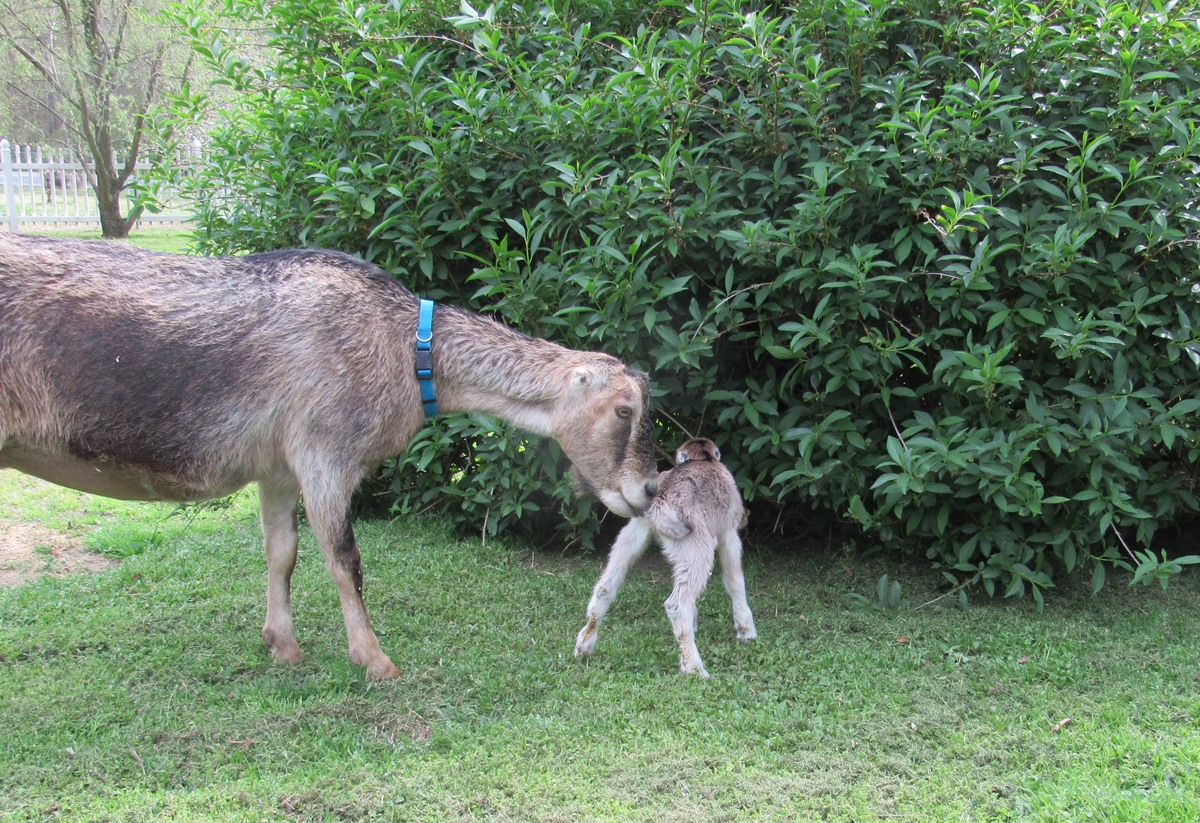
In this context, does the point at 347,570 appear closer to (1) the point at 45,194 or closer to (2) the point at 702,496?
(2) the point at 702,496

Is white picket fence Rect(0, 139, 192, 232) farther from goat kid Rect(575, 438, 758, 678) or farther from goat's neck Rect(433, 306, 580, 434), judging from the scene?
goat kid Rect(575, 438, 758, 678)

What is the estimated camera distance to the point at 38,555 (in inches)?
254

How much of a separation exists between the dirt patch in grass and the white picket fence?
15.9 metres

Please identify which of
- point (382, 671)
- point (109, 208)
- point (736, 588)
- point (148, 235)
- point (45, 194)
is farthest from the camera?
point (148, 235)

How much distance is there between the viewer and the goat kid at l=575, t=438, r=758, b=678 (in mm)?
4590

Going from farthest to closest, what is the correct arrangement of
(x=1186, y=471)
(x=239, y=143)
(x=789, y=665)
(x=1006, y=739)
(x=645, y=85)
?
(x=239, y=143) → (x=1186, y=471) → (x=645, y=85) → (x=789, y=665) → (x=1006, y=739)

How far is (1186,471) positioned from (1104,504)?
112 centimetres

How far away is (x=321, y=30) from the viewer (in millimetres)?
6293

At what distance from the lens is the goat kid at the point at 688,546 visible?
181 inches

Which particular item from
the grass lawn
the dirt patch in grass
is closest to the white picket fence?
the grass lawn

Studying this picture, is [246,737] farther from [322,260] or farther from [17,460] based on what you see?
[322,260]

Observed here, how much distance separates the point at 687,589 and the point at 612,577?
359mm

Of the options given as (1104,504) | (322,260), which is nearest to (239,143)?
(322,260)

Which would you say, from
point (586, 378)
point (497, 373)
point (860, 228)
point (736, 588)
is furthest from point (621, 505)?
point (860, 228)
